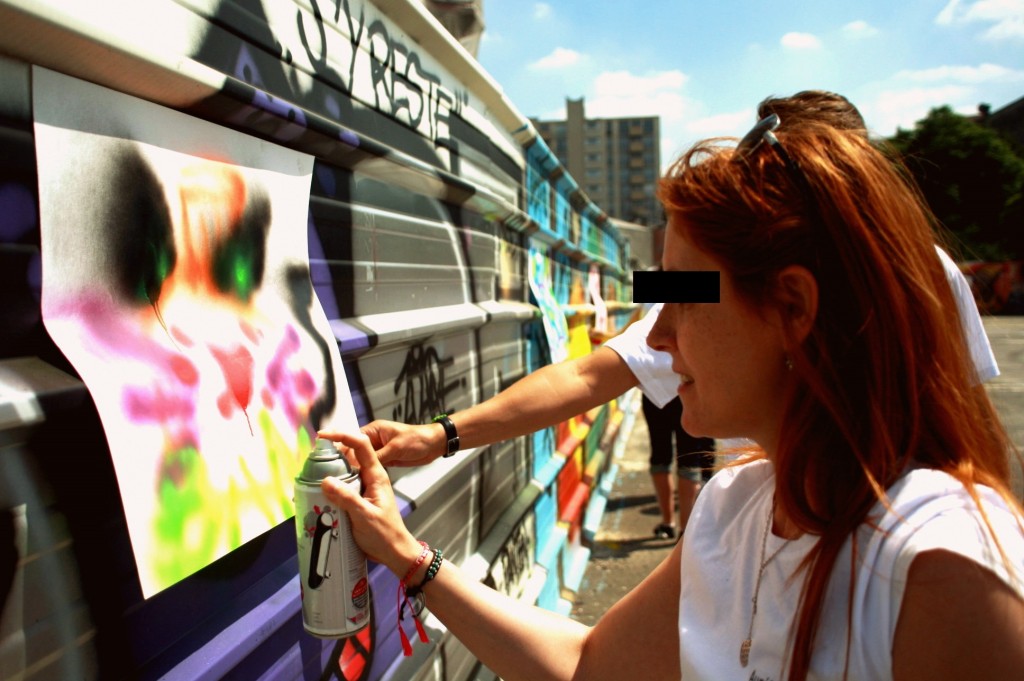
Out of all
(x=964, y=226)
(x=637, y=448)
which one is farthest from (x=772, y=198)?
(x=964, y=226)

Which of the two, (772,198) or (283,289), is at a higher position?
(772,198)

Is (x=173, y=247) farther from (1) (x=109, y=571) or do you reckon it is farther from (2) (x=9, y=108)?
(1) (x=109, y=571)

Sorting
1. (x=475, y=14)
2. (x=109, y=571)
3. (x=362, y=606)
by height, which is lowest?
(x=362, y=606)

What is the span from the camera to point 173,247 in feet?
4.58

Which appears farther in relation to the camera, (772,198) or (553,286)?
(553,286)

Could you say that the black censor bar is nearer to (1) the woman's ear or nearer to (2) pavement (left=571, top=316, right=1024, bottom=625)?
(1) the woman's ear

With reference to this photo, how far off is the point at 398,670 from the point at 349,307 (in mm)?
1096

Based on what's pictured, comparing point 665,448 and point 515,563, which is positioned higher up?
point 665,448

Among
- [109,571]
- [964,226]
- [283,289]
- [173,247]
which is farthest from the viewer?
[964,226]

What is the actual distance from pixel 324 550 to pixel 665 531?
4.88 m

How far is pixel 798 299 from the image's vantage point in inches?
49.6

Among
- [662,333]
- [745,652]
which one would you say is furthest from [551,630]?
[662,333]

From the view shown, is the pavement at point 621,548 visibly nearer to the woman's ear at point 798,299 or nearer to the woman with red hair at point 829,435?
the woman with red hair at point 829,435

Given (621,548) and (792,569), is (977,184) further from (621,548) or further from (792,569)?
(792,569)
